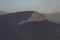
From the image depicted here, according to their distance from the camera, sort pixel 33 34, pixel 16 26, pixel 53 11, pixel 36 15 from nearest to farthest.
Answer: pixel 33 34
pixel 16 26
pixel 36 15
pixel 53 11

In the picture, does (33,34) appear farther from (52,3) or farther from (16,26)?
(52,3)

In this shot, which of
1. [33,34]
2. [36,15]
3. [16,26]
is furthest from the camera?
[36,15]

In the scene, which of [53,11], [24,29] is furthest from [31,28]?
[53,11]

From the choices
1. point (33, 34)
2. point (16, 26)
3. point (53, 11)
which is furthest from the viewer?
point (53, 11)

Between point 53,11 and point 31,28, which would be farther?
point 53,11

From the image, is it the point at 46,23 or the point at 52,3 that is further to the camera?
the point at 52,3

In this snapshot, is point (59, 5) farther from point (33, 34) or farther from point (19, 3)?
point (33, 34)

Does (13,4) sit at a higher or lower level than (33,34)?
higher

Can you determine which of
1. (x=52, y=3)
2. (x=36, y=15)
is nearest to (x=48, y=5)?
(x=52, y=3)

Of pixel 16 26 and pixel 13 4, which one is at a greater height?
pixel 13 4
